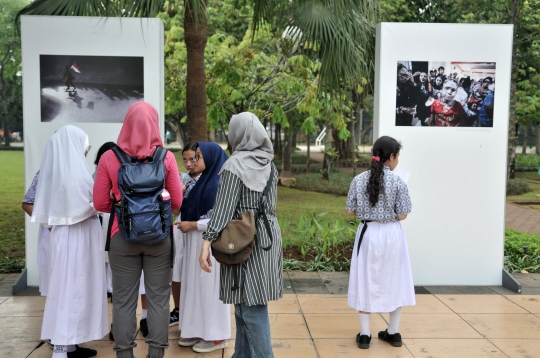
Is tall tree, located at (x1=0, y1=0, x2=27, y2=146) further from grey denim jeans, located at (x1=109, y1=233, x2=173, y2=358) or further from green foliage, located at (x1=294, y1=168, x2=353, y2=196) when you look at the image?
grey denim jeans, located at (x1=109, y1=233, x2=173, y2=358)

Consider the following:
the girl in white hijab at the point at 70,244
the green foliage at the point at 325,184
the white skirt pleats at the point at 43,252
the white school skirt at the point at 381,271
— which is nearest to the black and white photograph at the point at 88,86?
the white skirt pleats at the point at 43,252

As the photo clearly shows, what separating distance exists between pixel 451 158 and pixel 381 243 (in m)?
2.31

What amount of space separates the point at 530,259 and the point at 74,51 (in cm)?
614

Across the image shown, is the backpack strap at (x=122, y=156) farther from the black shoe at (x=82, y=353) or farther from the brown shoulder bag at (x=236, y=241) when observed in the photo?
the black shoe at (x=82, y=353)

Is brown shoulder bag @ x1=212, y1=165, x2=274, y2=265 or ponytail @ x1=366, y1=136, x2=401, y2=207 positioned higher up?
ponytail @ x1=366, y1=136, x2=401, y2=207

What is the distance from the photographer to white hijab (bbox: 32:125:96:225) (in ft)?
13.1

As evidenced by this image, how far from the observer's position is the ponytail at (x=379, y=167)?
14.7ft

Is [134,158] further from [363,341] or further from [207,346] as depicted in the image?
[363,341]

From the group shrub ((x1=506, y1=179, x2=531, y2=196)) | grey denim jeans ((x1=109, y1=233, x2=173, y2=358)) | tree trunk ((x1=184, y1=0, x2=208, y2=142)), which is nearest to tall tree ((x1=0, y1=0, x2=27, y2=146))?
tree trunk ((x1=184, y1=0, x2=208, y2=142))

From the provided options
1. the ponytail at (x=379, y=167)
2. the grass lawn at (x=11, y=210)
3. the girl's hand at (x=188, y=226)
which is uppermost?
the ponytail at (x=379, y=167)

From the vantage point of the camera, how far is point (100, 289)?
4.21 metres

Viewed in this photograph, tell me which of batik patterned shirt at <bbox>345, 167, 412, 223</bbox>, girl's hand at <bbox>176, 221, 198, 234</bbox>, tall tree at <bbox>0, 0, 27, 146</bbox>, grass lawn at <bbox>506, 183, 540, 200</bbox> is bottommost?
grass lawn at <bbox>506, 183, 540, 200</bbox>

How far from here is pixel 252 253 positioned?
3521mm

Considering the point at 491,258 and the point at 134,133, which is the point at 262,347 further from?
the point at 491,258
